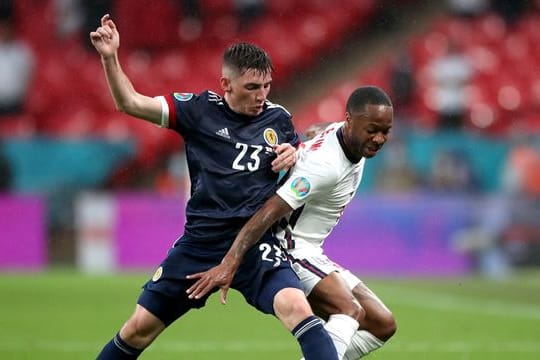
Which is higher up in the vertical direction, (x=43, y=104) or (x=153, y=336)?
(x=43, y=104)

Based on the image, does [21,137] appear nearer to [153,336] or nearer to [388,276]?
[388,276]

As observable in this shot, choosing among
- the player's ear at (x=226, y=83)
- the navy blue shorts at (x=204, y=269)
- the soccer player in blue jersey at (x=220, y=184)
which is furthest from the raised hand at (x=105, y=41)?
the navy blue shorts at (x=204, y=269)

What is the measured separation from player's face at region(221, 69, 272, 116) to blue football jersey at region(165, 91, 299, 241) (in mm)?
71

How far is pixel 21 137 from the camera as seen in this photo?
16750mm

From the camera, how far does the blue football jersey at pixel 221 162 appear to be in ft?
21.2

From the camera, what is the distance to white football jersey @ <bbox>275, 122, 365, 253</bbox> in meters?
6.44

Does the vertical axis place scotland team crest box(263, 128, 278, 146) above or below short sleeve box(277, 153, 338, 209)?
above

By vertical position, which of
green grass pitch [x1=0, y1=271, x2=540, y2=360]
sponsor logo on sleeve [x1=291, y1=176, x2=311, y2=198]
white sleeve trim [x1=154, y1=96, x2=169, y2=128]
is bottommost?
green grass pitch [x1=0, y1=271, x2=540, y2=360]

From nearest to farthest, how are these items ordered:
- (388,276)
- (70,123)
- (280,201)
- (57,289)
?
(280,201)
(57,289)
(388,276)
(70,123)

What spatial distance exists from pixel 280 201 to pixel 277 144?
0.44m

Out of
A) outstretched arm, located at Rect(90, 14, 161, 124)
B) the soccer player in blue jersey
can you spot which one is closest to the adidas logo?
the soccer player in blue jersey

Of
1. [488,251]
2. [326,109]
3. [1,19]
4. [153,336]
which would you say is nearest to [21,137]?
[1,19]

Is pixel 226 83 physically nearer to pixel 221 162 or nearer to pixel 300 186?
pixel 221 162

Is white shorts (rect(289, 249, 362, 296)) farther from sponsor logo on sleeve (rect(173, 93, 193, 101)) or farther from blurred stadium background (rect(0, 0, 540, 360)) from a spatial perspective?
blurred stadium background (rect(0, 0, 540, 360))
